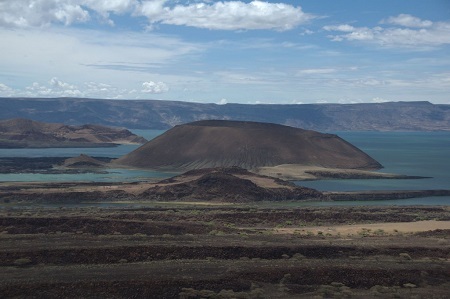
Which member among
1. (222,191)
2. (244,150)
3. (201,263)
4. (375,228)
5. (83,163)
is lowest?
(83,163)

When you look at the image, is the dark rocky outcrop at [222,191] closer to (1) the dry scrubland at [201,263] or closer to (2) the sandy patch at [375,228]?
(2) the sandy patch at [375,228]

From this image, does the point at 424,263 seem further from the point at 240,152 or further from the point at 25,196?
the point at 240,152

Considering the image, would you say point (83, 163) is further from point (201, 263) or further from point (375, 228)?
point (201, 263)

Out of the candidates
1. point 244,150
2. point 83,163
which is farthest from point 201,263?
point 83,163

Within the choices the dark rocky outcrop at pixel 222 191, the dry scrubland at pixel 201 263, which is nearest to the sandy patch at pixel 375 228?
the dry scrubland at pixel 201 263

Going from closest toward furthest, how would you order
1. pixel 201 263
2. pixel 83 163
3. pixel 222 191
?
pixel 201 263 → pixel 222 191 → pixel 83 163
